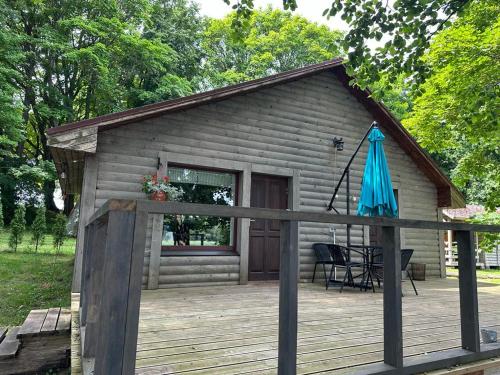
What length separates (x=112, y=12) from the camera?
15758 mm

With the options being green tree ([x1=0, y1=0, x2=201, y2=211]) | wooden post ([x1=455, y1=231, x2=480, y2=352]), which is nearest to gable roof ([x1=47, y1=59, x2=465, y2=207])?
wooden post ([x1=455, y1=231, x2=480, y2=352])

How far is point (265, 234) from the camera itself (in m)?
6.20

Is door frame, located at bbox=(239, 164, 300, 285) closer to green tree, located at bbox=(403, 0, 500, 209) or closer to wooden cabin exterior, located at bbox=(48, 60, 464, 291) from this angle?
wooden cabin exterior, located at bbox=(48, 60, 464, 291)

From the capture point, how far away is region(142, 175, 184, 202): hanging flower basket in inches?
199

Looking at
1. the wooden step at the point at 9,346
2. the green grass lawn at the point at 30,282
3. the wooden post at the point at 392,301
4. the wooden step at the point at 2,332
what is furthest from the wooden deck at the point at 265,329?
the green grass lawn at the point at 30,282

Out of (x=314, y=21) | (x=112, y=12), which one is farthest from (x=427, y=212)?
(x=314, y=21)

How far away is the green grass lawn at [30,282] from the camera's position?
5320 millimetres

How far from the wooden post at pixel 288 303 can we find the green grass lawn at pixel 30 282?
453 centimetres

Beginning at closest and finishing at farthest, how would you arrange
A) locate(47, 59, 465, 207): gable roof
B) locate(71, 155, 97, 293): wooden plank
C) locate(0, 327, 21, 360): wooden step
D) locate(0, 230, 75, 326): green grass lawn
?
locate(0, 327, 21, 360): wooden step < locate(47, 59, 465, 207): gable roof < locate(71, 155, 97, 293): wooden plank < locate(0, 230, 75, 326): green grass lawn

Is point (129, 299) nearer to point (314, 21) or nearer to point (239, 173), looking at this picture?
point (239, 173)

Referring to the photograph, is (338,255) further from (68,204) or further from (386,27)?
(68,204)

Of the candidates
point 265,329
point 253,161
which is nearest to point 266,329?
point 265,329

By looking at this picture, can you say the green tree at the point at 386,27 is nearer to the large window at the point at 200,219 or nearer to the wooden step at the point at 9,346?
the large window at the point at 200,219

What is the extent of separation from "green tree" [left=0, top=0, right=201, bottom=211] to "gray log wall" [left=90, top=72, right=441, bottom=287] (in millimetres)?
10314
